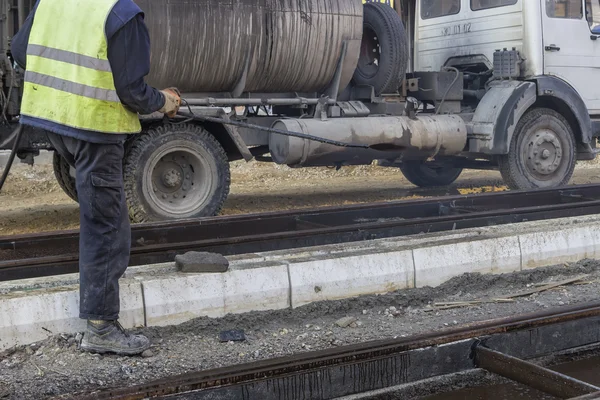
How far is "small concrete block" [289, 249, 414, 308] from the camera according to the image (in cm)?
522

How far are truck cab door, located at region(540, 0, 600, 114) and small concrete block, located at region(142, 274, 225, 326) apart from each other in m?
6.90

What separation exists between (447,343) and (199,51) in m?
5.39

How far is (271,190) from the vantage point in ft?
41.6

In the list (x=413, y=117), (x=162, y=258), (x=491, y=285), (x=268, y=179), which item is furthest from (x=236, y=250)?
(x=268, y=179)

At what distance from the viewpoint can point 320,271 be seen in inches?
209

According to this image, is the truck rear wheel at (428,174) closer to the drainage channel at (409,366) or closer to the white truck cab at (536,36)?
the white truck cab at (536,36)

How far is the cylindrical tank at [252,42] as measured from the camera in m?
8.48

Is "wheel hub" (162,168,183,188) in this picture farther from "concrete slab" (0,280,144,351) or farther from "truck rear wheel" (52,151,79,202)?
"concrete slab" (0,280,144,351)

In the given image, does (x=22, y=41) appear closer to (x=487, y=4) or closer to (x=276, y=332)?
(x=276, y=332)

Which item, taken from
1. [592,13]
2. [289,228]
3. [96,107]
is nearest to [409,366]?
[96,107]

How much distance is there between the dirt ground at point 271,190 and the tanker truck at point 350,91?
29.2 inches

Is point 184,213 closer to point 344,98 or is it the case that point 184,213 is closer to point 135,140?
point 135,140

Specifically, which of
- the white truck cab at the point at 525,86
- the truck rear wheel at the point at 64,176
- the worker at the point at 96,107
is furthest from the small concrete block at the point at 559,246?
the truck rear wheel at the point at 64,176

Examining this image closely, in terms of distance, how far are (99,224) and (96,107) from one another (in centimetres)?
60
